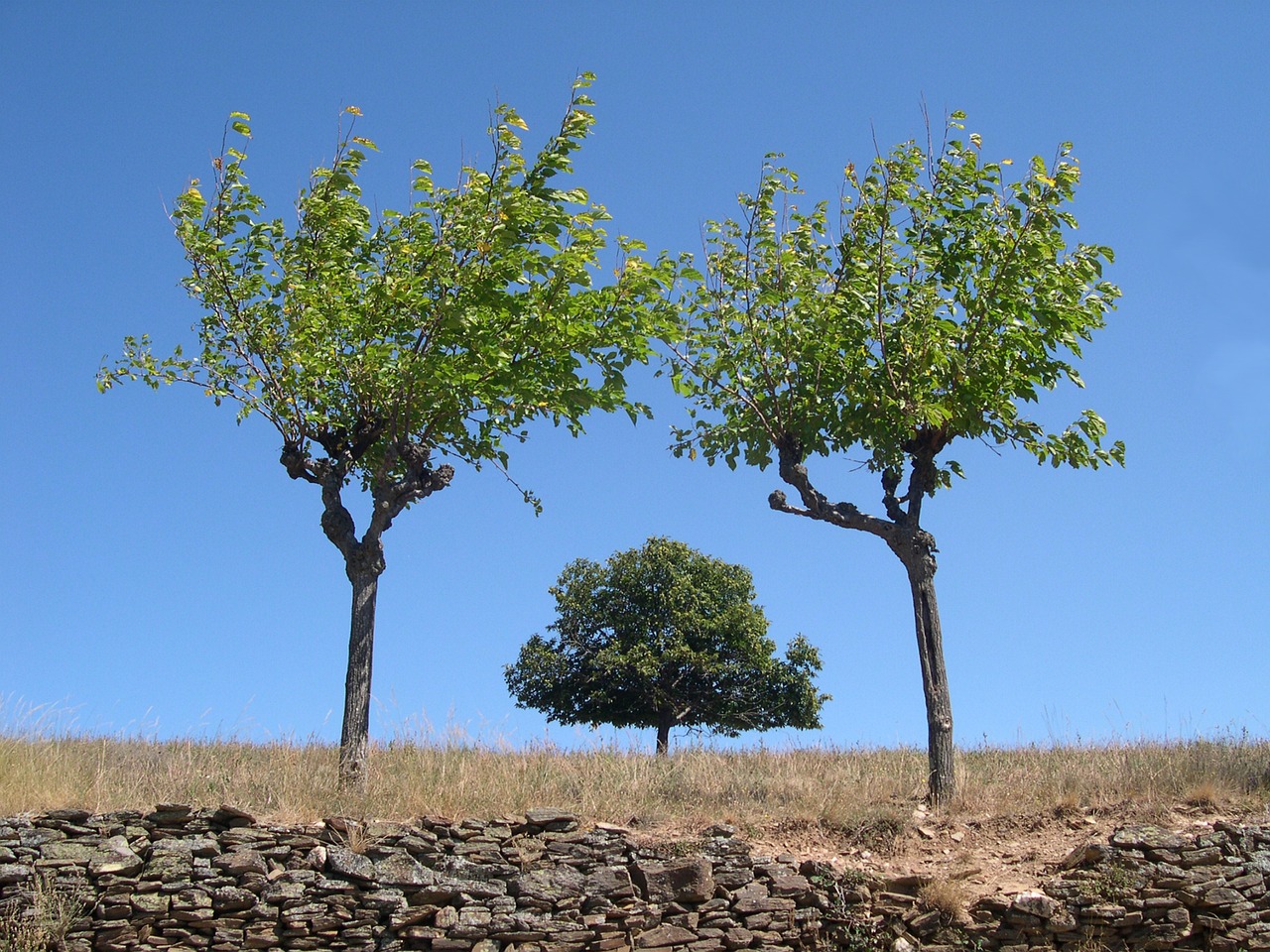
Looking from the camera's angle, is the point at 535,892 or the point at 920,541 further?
the point at 920,541

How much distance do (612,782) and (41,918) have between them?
5.82m

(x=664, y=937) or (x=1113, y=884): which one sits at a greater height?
(x=1113, y=884)

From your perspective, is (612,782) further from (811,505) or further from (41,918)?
(41,918)

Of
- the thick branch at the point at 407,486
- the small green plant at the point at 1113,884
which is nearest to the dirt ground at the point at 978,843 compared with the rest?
the small green plant at the point at 1113,884

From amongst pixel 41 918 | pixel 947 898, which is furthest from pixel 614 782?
pixel 41 918

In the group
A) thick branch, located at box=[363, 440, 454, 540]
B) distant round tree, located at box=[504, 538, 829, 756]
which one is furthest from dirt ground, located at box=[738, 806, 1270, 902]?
distant round tree, located at box=[504, 538, 829, 756]

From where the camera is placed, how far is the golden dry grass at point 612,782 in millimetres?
11719

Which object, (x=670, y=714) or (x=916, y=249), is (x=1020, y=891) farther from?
(x=670, y=714)

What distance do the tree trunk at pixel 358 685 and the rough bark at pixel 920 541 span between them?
511 centimetres

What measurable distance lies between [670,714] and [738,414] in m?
12.4

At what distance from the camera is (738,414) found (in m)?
15.3

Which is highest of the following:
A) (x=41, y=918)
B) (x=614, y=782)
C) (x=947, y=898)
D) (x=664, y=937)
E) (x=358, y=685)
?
(x=358, y=685)

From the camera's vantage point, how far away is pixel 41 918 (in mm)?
10281

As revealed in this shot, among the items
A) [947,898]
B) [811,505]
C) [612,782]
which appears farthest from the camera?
[811,505]
